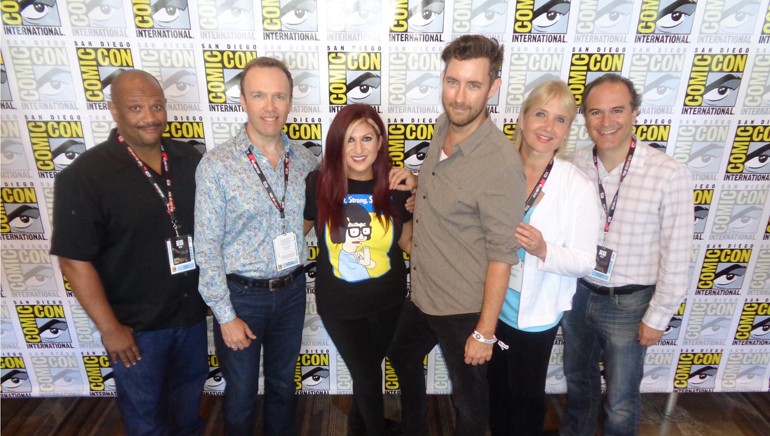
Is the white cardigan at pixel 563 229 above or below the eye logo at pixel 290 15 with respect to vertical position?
below

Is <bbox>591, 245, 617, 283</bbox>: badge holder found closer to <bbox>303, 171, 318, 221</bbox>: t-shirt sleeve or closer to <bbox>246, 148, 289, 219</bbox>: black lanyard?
<bbox>303, 171, 318, 221</bbox>: t-shirt sleeve

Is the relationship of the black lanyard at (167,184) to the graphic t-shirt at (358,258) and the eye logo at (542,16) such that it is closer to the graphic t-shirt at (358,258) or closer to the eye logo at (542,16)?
the graphic t-shirt at (358,258)

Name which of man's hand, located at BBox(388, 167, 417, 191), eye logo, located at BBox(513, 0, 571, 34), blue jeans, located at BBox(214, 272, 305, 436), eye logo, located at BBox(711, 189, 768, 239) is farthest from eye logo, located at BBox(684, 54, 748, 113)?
blue jeans, located at BBox(214, 272, 305, 436)

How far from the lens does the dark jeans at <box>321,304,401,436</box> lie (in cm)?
213

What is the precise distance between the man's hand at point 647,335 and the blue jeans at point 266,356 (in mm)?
1731

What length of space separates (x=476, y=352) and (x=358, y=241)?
2.40 feet

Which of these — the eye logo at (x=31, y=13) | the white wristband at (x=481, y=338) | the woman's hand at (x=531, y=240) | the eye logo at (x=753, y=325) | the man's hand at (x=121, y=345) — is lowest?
the eye logo at (x=753, y=325)

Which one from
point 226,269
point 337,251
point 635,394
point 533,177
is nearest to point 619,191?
point 533,177

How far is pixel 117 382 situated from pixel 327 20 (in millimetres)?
2200

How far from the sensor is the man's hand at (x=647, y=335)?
6.97 ft

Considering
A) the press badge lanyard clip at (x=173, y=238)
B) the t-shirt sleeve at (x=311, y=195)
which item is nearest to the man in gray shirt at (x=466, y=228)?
the t-shirt sleeve at (x=311, y=195)

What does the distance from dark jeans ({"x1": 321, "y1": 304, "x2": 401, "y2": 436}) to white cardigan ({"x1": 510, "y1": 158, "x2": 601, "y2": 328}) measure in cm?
67

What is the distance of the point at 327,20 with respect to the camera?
2.45m

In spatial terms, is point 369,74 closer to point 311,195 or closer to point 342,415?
point 311,195
